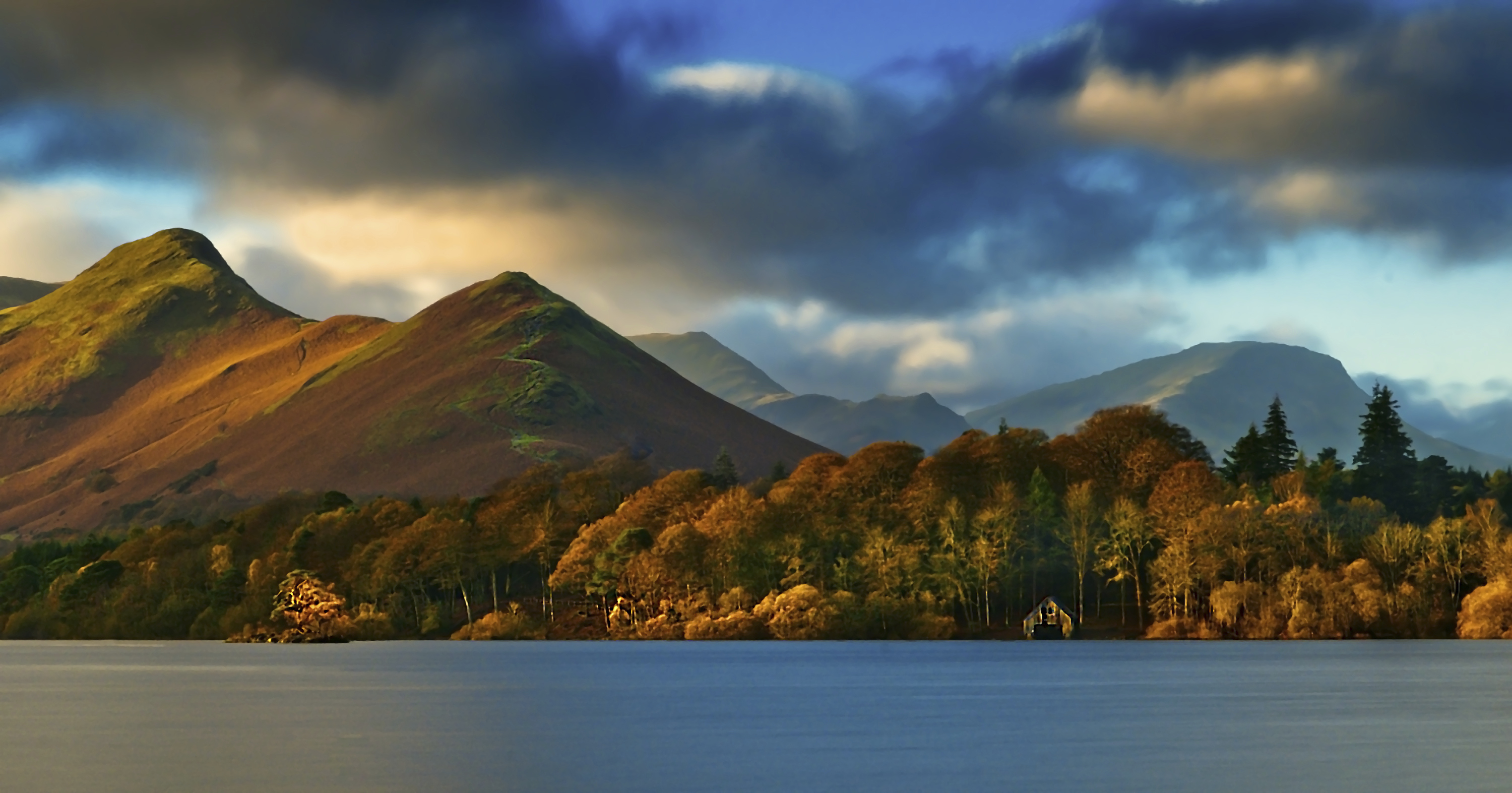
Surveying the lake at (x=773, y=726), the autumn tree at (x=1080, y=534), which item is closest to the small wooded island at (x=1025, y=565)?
the autumn tree at (x=1080, y=534)

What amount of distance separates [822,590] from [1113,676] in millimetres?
84153

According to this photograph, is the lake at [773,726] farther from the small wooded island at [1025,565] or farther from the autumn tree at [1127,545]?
the autumn tree at [1127,545]

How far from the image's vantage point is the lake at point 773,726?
141 ft

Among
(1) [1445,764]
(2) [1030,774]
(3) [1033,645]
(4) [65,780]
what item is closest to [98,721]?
(4) [65,780]

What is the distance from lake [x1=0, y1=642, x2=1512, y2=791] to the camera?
141ft

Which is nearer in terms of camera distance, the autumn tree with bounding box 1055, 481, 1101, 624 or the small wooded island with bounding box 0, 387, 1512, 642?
the small wooded island with bounding box 0, 387, 1512, 642

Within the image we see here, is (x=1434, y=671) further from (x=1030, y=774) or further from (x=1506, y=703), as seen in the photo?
(x=1030, y=774)

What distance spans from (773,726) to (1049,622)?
119 m

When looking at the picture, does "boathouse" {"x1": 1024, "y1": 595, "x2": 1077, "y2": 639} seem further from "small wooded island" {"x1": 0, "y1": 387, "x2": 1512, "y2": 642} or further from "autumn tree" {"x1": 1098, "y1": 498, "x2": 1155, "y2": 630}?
"autumn tree" {"x1": 1098, "y1": 498, "x2": 1155, "y2": 630}

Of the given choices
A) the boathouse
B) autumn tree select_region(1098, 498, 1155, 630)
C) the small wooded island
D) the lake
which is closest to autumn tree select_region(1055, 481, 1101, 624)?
the small wooded island

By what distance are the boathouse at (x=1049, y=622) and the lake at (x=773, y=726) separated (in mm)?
54598

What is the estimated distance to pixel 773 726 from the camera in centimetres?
6069

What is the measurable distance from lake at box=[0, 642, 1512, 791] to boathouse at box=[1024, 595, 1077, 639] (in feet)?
179

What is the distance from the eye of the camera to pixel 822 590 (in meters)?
180
